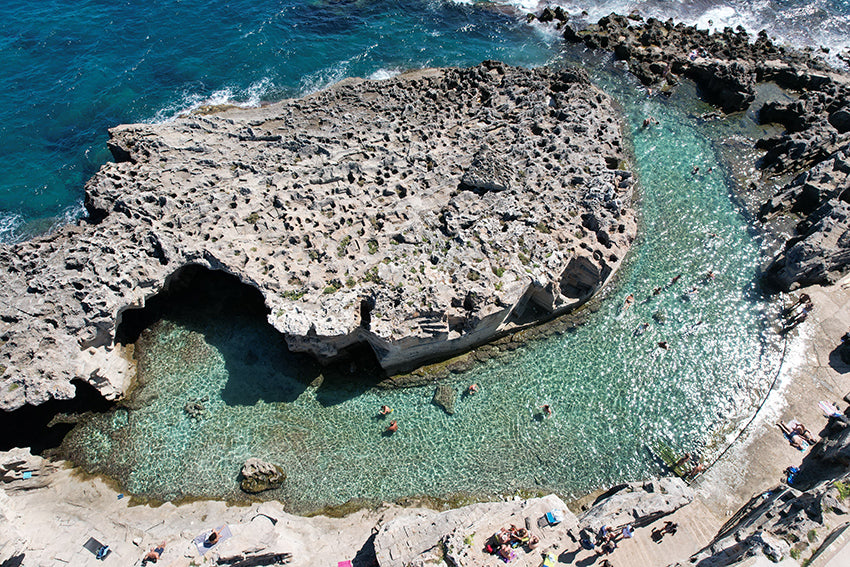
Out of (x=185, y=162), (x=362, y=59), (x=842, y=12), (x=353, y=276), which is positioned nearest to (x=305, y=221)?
(x=353, y=276)

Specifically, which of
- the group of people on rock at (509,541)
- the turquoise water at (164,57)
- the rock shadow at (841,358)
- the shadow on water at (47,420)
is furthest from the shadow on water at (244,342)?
the rock shadow at (841,358)

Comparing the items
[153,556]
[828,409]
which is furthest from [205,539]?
[828,409]

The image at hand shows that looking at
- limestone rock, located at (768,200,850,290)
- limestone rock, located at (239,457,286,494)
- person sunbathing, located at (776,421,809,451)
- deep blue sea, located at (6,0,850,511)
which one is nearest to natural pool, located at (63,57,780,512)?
deep blue sea, located at (6,0,850,511)

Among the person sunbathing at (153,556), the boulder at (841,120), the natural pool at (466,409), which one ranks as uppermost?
the boulder at (841,120)

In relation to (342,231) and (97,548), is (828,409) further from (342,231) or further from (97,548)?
(97,548)

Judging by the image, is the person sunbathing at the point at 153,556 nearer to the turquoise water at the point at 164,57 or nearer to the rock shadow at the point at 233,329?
the rock shadow at the point at 233,329

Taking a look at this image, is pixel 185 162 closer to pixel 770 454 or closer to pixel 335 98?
pixel 335 98
